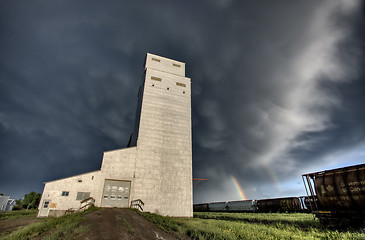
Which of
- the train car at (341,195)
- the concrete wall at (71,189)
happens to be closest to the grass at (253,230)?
the train car at (341,195)

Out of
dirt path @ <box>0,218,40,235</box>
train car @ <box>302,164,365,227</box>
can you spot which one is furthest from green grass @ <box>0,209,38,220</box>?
train car @ <box>302,164,365,227</box>

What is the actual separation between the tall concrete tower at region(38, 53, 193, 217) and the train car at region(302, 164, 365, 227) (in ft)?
60.0

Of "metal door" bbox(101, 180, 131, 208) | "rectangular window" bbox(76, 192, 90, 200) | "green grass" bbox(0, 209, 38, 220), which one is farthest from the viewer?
"metal door" bbox(101, 180, 131, 208)

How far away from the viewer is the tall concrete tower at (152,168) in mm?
23547

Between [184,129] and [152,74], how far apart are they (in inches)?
482

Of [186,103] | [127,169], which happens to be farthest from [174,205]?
[186,103]

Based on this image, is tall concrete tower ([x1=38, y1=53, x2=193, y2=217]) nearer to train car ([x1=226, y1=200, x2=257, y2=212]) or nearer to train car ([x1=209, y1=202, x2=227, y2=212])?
train car ([x1=226, y1=200, x2=257, y2=212])

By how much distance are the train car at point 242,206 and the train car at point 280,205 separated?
1.18 meters

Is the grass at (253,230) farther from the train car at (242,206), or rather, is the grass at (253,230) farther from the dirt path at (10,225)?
the train car at (242,206)

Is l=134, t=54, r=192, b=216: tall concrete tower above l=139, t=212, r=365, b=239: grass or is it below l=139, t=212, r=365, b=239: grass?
above

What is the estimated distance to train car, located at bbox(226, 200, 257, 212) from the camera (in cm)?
3424

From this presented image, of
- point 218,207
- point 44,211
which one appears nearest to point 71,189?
point 44,211

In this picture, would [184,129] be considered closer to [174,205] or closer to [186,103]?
[186,103]

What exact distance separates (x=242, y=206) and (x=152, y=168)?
21745 millimetres
